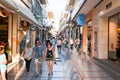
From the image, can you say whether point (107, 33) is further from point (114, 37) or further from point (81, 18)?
point (81, 18)

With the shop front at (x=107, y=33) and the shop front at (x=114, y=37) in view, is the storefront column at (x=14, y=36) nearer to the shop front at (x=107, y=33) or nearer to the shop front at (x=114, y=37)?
the shop front at (x=107, y=33)

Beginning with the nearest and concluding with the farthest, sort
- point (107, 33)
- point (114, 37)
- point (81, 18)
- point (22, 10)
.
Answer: point (22, 10) → point (114, 37) → point (107, 33) → point (81, 18)

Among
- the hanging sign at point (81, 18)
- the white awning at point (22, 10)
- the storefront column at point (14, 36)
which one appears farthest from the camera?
the hanging sign at point (81, 18)

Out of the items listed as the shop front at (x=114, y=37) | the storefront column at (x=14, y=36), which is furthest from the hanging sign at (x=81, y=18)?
the storefront column at (x=14, y=36)

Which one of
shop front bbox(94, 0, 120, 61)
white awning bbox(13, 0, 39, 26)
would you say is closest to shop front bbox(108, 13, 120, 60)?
shop front bbox(94, 0, 120, 61)

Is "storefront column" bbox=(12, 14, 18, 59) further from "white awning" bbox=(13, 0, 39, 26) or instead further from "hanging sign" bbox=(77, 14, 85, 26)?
"hanging sign" bbox=(77, 14, 85, 26)

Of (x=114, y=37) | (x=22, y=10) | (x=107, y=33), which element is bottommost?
(x=114, y=37)

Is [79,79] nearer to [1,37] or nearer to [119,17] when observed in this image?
[119,17]

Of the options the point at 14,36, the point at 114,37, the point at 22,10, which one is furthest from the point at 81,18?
the point at 22,10

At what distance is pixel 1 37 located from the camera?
57.5 feet

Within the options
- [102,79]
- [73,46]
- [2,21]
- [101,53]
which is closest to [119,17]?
[101,53]

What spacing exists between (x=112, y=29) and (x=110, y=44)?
1.05 m

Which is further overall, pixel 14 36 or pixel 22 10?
pixel 14 36

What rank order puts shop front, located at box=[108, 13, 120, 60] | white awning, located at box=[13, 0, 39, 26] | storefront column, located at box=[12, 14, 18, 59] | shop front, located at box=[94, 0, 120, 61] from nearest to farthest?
white awning, located at box=[13, 0, 39, 26], shop front, located at box=[108, 13, 120, 60], shop front, located at box=[94, 0, 120, 61], storefront column, located at box=[12, 14, 18, 59]
